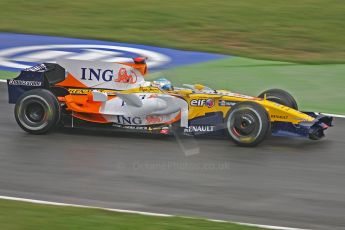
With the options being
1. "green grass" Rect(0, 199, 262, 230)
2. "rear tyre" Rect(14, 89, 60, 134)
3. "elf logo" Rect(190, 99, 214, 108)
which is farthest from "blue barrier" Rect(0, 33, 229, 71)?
"green grass" Rect(0, 199, 262, 230)

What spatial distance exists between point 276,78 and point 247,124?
4.76m

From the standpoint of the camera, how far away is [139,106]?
434 inches

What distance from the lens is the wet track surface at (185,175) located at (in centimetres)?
853

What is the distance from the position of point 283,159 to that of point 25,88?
3.62m

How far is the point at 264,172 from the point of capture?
32.1 feet

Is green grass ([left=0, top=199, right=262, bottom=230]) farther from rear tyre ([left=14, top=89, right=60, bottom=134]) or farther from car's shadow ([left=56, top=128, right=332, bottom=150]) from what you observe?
car's shadow ([left=56, top=128, right=332, bottom=150])

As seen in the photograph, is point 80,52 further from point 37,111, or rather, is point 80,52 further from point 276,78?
point 37,111

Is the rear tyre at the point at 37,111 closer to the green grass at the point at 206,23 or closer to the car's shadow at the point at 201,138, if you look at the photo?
the car's shadow at the point at 201,138

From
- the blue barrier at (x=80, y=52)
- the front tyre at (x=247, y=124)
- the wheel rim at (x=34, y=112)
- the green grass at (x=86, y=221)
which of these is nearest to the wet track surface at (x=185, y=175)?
the front tyre at (x=247, y=124)

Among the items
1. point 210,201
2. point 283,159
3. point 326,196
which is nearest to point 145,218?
point 210,201

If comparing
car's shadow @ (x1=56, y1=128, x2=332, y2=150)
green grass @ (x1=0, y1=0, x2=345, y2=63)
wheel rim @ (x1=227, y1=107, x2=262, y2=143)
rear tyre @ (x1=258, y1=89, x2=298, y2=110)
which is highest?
green grass @ (x1=0, y1=0, x2=345, y2=63)

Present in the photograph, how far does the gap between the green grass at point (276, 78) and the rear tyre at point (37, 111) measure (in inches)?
145

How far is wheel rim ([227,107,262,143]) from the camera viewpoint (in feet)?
34.3

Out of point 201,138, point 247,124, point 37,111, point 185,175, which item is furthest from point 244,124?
point 37,111
